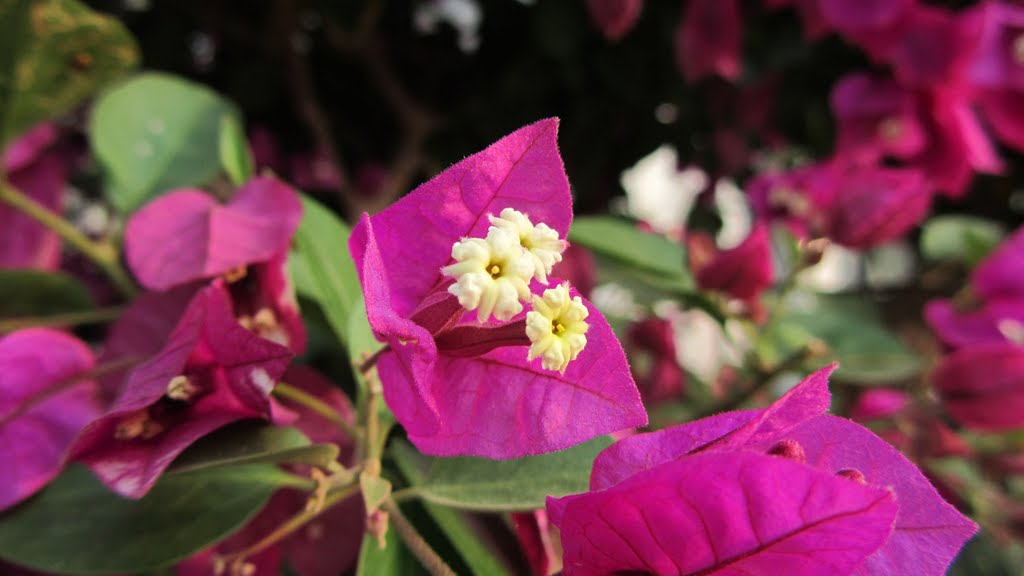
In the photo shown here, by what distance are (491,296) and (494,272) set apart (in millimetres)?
13

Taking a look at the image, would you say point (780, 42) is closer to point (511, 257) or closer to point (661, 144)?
point (661, 144)

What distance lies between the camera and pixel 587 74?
0.93 m

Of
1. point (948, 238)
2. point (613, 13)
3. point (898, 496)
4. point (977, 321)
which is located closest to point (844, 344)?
point (977, 321)

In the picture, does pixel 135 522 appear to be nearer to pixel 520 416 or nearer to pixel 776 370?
pixel 520 416

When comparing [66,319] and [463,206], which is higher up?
[463,206]

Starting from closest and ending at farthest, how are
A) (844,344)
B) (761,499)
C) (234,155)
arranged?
(761,499), (234,155), (844,344)

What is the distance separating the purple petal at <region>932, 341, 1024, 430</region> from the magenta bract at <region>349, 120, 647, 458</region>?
44cm

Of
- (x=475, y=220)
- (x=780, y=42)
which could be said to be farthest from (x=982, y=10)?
(x=475, y=220)

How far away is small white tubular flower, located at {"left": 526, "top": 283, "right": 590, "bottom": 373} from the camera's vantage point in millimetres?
300

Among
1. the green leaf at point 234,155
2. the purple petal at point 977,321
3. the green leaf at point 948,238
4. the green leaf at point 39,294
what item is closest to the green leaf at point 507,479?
the green leaf at point 234,155

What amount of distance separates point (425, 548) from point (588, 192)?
70cm

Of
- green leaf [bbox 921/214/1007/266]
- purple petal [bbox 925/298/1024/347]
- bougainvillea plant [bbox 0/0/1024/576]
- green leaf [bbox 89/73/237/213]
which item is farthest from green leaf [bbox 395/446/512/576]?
green leaf [bbox 921/214/1007/266]

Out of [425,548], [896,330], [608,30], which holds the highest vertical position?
[608,30]

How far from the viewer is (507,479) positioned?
0.36 meters
